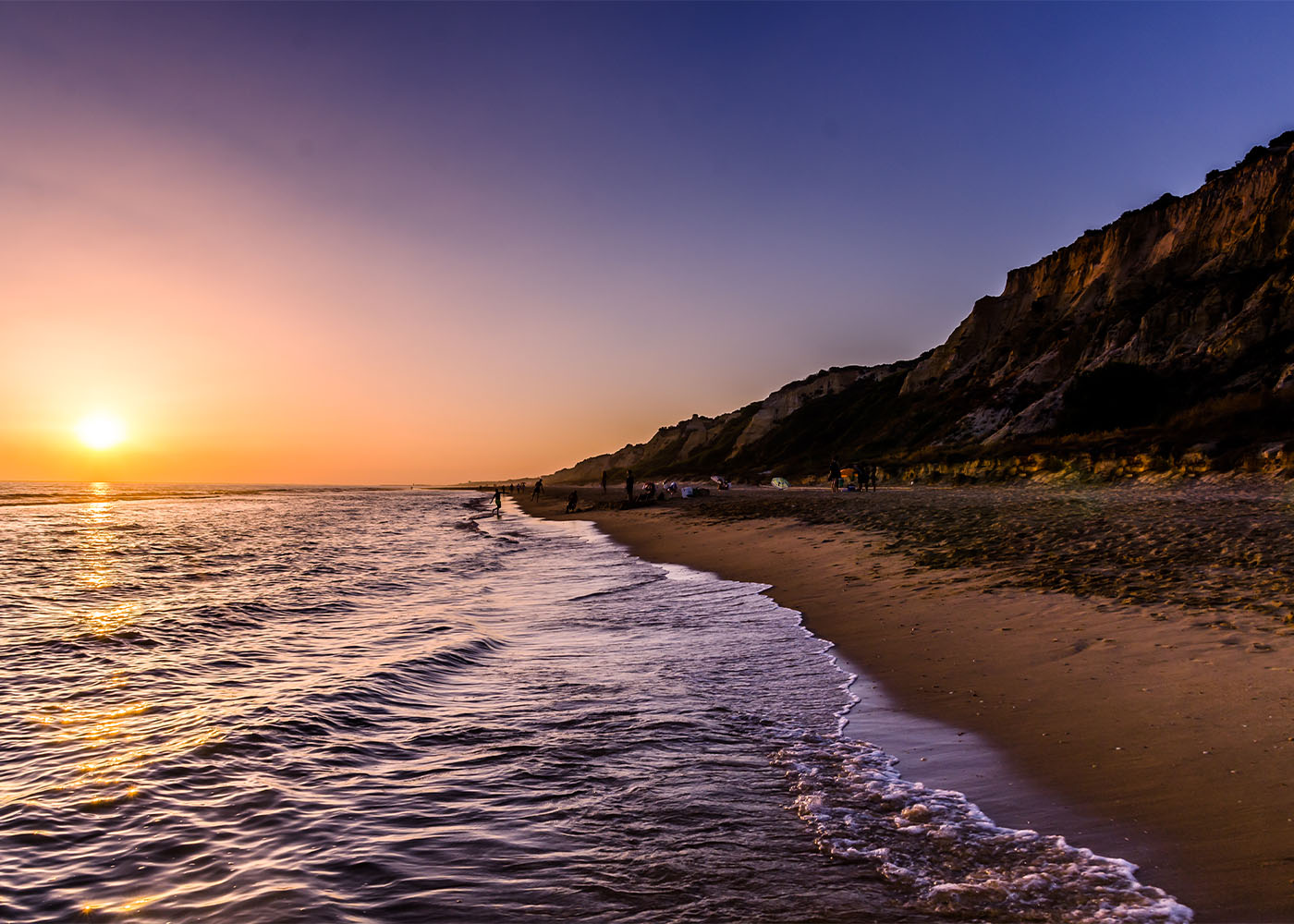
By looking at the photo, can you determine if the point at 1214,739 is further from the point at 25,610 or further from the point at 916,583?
the point at 25,610

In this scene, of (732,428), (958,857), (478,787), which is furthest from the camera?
(732,428)

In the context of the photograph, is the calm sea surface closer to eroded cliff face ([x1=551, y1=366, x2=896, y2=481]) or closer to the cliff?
the cliff

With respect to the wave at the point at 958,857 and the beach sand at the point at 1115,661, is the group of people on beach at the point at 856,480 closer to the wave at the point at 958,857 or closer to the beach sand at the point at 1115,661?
the beach sand at the point at 1115,661

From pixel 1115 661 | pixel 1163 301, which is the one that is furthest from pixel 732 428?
pixel 1115 661

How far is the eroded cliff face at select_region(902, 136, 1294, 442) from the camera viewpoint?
4131 centimetres

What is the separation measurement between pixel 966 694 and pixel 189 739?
777 cm

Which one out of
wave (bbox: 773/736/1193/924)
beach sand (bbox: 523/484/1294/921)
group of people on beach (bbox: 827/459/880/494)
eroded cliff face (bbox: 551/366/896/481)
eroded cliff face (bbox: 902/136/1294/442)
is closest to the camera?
wave (bbox: 773/736/1193/924)

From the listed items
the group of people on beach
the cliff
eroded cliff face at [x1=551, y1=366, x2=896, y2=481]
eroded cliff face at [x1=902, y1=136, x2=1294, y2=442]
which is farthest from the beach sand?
eroded cliff face at [x1=551, y1=366, x2=896, y2=481]

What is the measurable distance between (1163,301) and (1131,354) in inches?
203

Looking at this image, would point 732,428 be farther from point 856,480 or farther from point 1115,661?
point 1115,661

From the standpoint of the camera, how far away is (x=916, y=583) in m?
12.6

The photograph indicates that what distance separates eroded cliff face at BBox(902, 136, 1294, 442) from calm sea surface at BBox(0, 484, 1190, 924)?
42.2m

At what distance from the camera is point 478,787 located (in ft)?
17.9

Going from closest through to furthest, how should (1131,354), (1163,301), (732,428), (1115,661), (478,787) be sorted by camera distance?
(478,787) → (1115,661) → (1131,354) → (1163,301) → (732,428)
